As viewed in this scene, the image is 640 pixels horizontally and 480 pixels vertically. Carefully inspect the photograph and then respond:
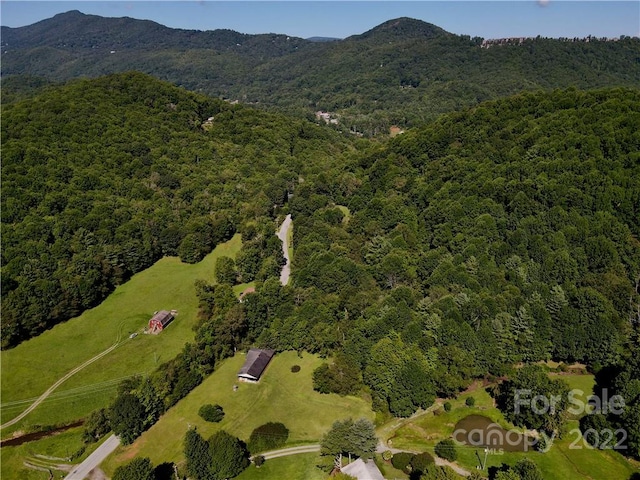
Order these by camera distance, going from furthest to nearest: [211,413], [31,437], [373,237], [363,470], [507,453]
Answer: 1. [373,237]
2. [31,437]
3. [211,413]
4. [507,453]
5. [363,470]

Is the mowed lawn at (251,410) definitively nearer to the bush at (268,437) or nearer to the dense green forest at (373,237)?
the bush at (268,437)

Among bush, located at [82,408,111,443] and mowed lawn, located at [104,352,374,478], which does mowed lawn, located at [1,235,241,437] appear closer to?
bush, located at [82,408,111,443]

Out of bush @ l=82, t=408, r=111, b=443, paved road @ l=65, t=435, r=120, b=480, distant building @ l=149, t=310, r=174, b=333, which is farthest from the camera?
distant building @ l=149, t=310, r=174, b=333

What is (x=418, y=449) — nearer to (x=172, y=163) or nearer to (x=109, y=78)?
(x=172, y=163)

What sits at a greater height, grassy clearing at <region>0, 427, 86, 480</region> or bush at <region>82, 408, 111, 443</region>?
bush at <region>82, 408, 111, 443</region>

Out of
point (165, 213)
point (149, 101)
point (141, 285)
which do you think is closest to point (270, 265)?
point (141, 285)

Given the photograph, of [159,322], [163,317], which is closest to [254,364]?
[159,322]

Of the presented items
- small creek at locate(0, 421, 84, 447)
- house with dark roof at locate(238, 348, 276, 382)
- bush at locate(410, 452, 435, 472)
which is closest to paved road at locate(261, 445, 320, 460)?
bush at locate(410, 452, 435, 472)

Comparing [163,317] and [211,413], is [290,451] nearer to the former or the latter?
[211,413]
